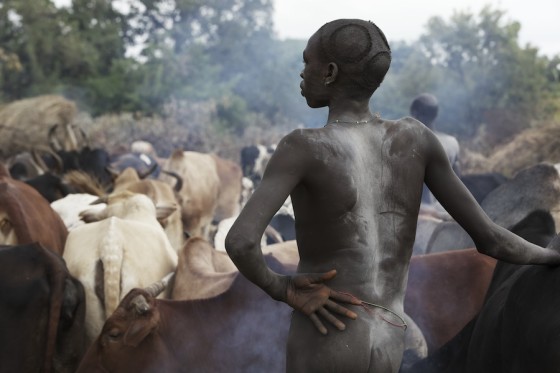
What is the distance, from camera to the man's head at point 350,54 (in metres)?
2.66

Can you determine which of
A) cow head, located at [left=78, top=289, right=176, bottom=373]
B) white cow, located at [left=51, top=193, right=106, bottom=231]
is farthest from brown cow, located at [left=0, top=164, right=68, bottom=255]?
cow head, located at [left=78, top=289, right=176, bottom=373]

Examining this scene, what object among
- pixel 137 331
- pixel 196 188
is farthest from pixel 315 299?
pixel 196 188

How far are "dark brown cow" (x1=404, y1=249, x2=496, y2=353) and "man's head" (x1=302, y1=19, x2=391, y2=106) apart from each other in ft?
9.41

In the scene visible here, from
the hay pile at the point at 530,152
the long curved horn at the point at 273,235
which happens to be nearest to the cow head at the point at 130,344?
the long curved horn at the point at 273,235

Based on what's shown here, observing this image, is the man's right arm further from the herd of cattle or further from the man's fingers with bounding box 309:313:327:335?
the man's fingers with bounding box 309:313:327:335

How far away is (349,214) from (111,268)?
3350mm

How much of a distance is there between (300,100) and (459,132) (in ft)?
16.9

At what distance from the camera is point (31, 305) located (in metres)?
4.82

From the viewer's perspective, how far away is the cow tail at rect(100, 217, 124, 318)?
5.62 m

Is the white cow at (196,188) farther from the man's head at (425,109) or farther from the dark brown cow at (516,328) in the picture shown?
the dark brown cow at (516,328)

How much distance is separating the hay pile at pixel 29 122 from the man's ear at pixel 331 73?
1702cm

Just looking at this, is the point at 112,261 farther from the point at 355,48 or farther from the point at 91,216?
the point at 355,48

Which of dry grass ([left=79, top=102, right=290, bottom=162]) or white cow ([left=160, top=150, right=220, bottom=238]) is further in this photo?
dry grass ([left=79, top=102, right=290, bottom=162])

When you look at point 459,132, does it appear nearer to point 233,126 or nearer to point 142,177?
point 233,126
